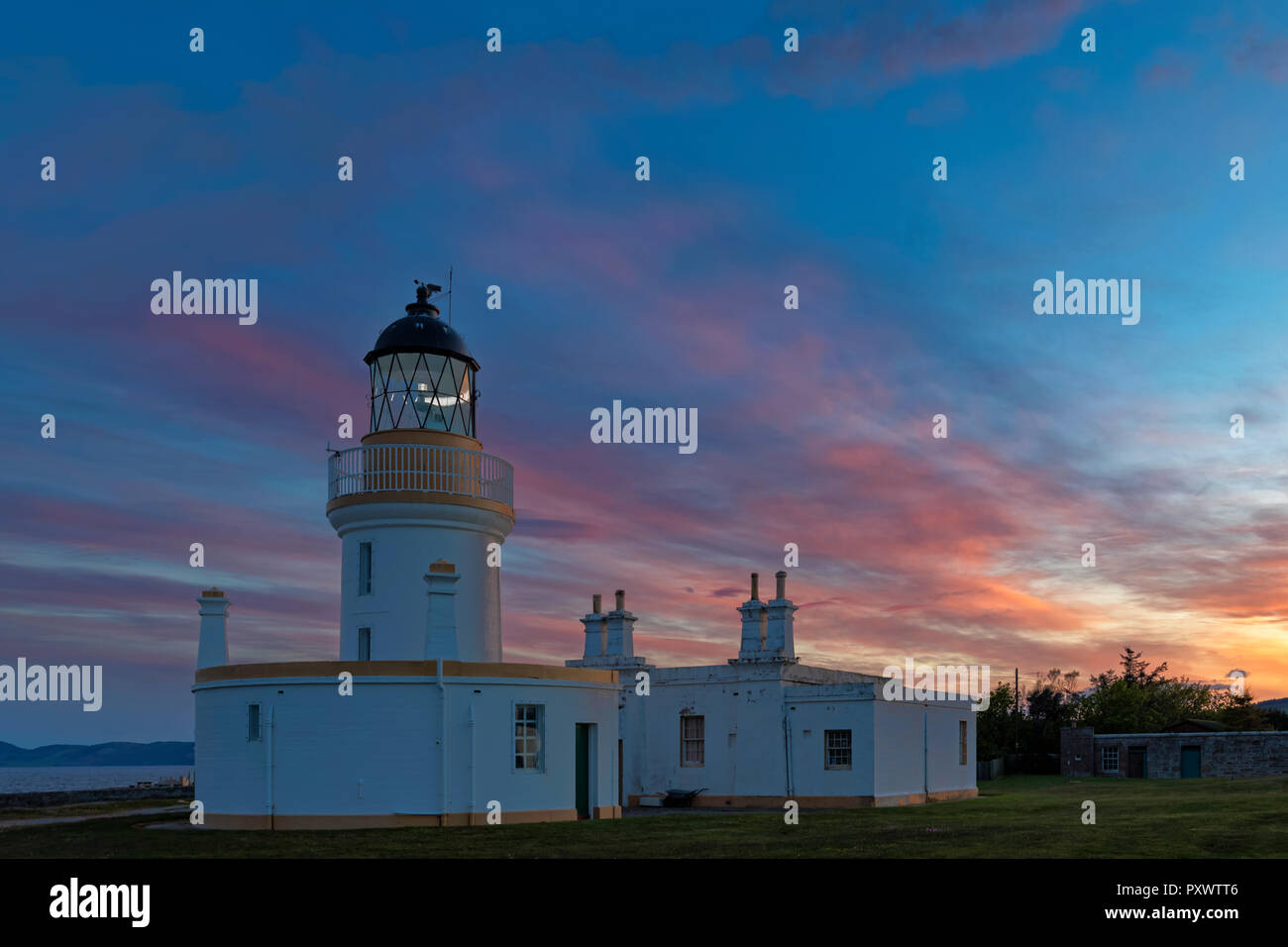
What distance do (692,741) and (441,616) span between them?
1233 cm

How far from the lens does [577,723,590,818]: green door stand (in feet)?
82.3

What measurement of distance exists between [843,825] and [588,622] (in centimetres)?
1596

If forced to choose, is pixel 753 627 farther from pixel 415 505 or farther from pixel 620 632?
pixel 415 505

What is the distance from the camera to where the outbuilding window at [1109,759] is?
51406 millimetres

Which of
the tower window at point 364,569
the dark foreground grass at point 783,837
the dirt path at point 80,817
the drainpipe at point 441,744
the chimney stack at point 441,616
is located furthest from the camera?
the dirt path at point 80,817

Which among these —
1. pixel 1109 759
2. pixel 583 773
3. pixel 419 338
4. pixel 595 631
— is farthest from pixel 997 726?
pixel 419 338

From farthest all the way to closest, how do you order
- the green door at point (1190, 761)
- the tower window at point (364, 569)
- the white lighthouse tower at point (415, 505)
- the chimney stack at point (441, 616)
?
the green door at point (1190, 761), the tower window at point (364, 569), the white lighthouse tower at point (415, 505), the chimney stack at point (441, 616)

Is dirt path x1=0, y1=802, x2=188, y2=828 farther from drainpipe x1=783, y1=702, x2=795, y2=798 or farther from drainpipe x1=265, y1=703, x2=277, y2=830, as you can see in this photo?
drainpipe x1=783, y1=702, x2=795, y2=798

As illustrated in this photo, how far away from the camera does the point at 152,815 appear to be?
90.0 feet

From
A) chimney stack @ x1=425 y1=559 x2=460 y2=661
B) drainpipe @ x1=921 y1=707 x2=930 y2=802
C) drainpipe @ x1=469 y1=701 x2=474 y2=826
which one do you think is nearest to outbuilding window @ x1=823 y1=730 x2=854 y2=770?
drainpipe @ x1=921 y1=707 x2=930 y2=802

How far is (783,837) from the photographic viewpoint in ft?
62.3

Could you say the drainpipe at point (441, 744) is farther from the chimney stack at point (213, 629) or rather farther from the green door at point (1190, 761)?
the green door at point (1190, 761)

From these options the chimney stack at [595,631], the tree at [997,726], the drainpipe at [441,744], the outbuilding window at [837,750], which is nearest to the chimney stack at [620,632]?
the chimney stack at [595,631]

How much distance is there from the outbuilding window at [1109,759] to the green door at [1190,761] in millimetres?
3052
